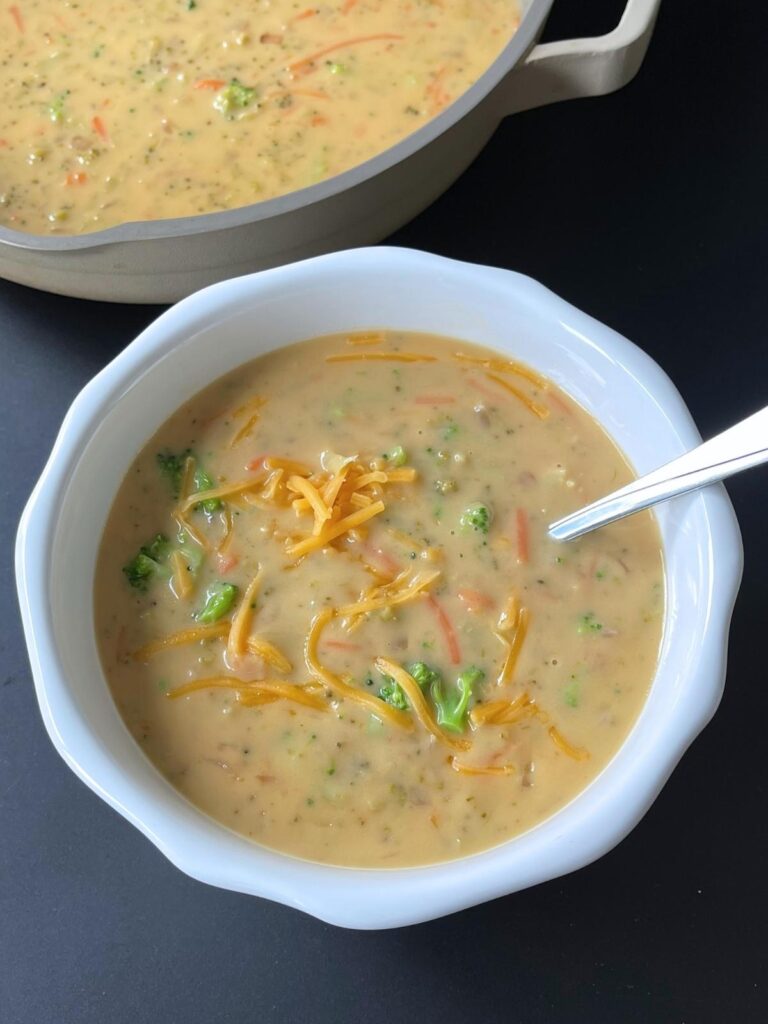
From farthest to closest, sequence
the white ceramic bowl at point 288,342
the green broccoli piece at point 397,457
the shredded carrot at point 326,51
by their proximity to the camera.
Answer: the shredded carrot at point 326,51
the green broccoli piece at point 397,457
the white ceramic bowl at point 288,342

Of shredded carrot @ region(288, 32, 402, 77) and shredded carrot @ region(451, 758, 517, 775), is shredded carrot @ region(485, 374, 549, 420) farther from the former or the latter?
shredded carrot @ region(288, 32, 402, 77)

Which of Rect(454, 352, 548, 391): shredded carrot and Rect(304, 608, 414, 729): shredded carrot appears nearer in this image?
Rect(304, 608, 414, 729): shredded carrot

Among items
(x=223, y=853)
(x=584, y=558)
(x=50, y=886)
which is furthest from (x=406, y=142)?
(x=50, y=886)

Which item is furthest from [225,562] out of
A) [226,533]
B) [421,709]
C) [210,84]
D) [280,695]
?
[210,84]

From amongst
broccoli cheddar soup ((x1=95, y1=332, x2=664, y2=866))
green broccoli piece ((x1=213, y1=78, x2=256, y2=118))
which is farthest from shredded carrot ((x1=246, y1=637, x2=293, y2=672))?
green broccoli piece ((x1=213, y1=78, x2=256, y2=118))

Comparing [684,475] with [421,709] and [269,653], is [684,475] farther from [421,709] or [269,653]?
[269,653]

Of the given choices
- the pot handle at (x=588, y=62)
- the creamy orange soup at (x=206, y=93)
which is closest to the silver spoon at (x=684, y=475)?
the pot handle at (x=588, y=62)

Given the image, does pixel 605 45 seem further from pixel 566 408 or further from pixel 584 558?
pixel 584 558

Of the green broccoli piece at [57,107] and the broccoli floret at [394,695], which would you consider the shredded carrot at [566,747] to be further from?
the green broccoli piece at [57,107]
